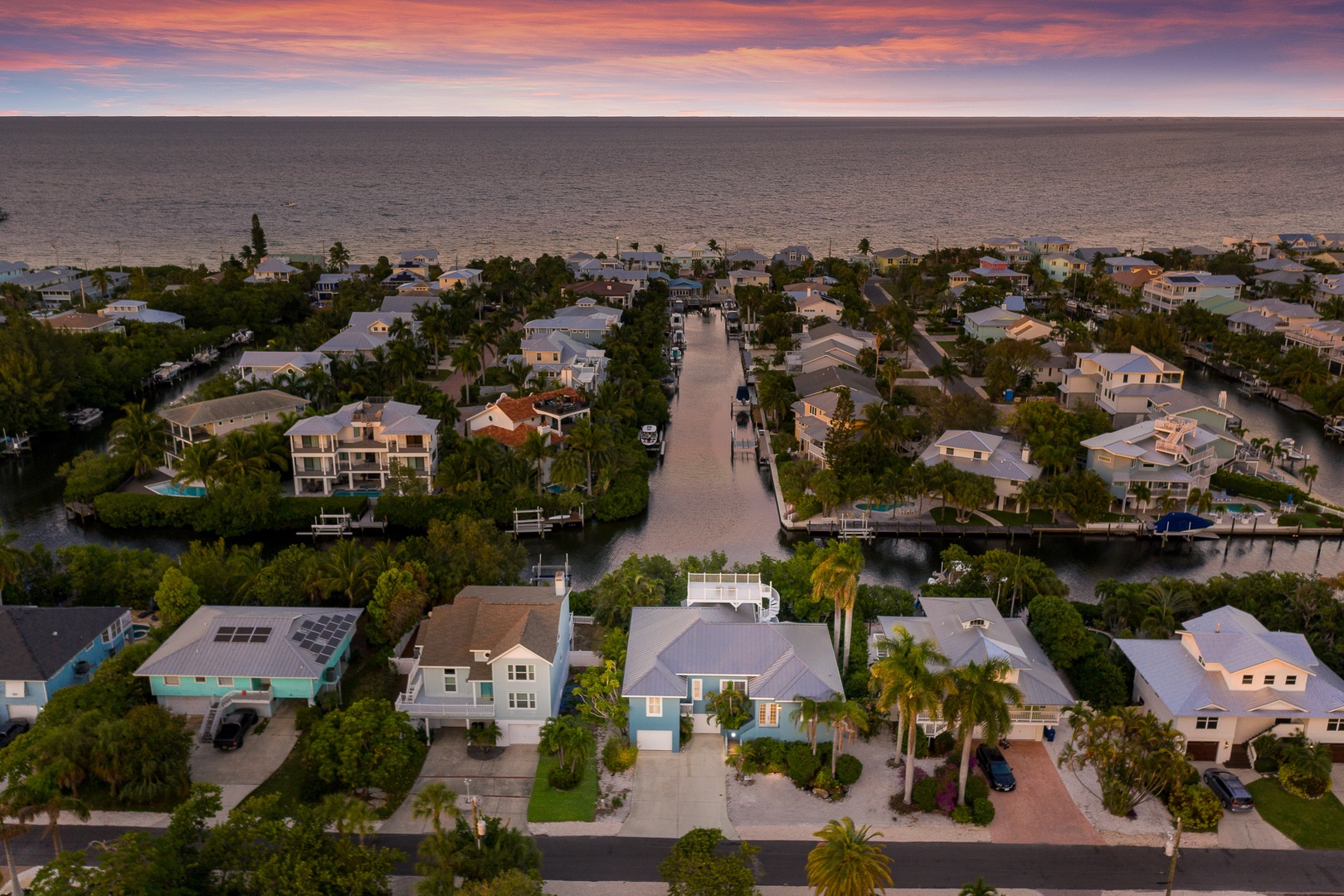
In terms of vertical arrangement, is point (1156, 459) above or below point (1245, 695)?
above

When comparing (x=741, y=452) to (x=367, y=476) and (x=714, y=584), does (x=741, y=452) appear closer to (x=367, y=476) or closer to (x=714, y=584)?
(x=367, y=476)

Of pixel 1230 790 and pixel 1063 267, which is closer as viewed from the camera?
pixel 1230 790

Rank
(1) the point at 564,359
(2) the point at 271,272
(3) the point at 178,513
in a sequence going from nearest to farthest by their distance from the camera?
(3) the point at 178,513 → (1) the point at 564,359 → (2) the point at 271,272

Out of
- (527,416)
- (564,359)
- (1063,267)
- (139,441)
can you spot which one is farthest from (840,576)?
(1063,267)

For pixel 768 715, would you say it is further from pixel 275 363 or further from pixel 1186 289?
pixel 1186 289

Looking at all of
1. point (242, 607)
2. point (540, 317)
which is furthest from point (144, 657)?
point (540, 317)

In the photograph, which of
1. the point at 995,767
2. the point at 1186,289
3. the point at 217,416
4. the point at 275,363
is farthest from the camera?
the point at 1186,289

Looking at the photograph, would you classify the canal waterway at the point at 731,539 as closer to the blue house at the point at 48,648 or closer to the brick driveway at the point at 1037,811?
the blue house at the point at 48,648

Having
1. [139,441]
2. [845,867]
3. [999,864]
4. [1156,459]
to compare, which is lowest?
Answer: [999,864]
